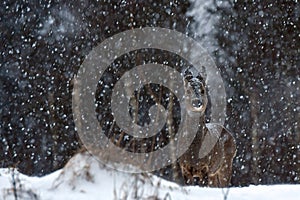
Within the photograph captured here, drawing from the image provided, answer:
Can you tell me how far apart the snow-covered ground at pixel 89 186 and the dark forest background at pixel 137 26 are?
12310 millimetres

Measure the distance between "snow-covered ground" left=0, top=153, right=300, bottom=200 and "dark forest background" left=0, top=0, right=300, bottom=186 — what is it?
12.3 metres

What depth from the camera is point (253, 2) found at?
21984mm

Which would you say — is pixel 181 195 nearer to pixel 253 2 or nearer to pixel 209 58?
pixel 209 58

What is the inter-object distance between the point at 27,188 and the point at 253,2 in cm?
1720

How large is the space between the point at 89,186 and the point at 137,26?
47.5ft

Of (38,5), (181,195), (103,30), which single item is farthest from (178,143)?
(38,5)

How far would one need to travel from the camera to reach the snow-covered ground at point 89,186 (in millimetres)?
5238

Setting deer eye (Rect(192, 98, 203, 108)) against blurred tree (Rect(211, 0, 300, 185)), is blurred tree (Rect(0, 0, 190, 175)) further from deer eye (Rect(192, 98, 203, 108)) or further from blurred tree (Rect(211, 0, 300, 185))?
deer eye (Rect(192, 98, 203, 108))

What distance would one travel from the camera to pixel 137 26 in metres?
19.8

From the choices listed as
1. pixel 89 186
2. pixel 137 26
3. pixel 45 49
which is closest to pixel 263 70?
pixel 137 26

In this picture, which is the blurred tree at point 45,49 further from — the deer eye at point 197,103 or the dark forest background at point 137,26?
the deer eye at point 197,103

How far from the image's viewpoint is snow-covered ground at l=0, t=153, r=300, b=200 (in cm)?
524

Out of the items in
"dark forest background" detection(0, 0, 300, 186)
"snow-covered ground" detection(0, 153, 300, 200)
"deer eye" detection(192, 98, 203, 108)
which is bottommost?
"snow-covered ground" detection(0, 153, 300, 200)

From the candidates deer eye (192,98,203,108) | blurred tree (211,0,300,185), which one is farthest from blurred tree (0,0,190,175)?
deer eye (192,98,203,108)
